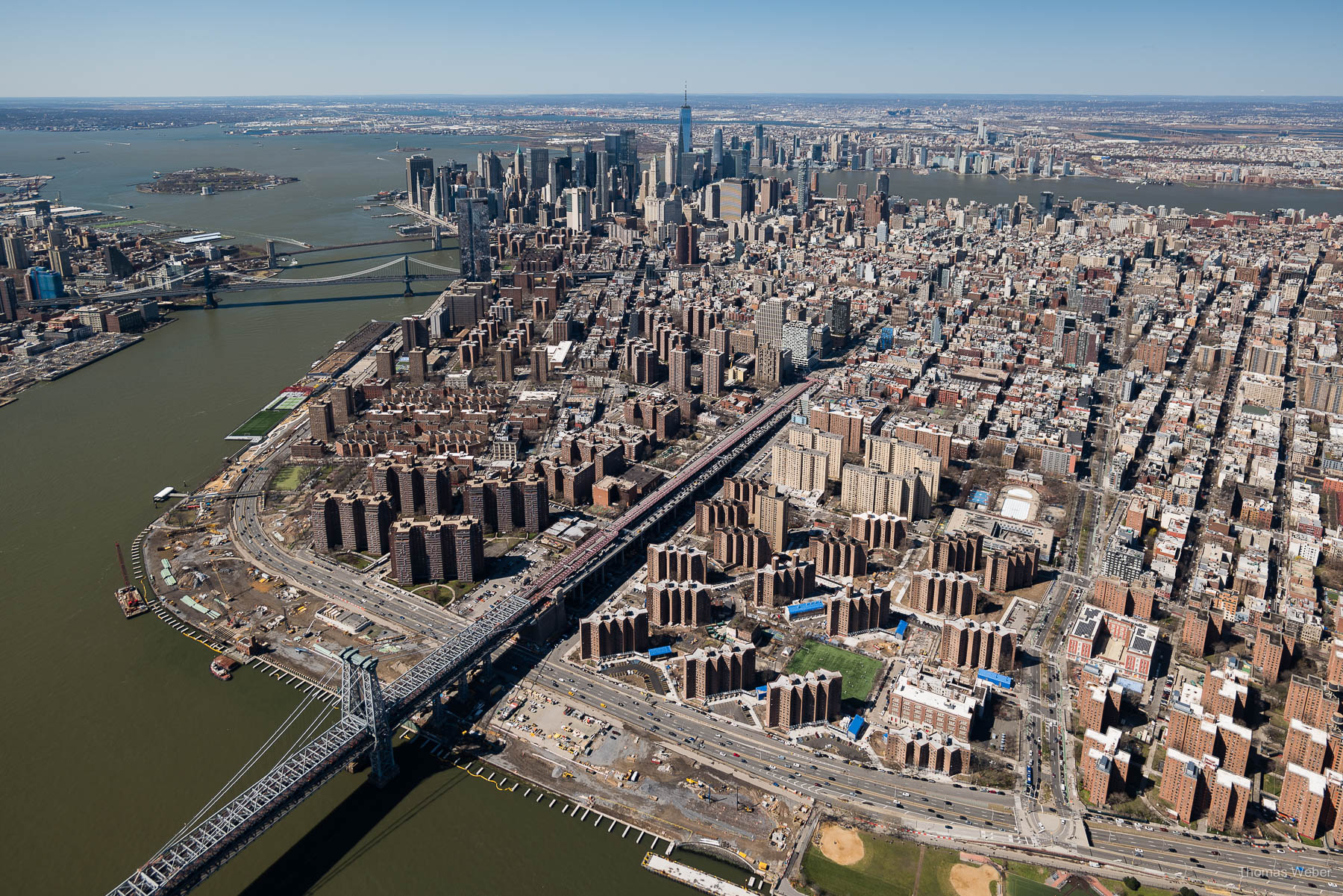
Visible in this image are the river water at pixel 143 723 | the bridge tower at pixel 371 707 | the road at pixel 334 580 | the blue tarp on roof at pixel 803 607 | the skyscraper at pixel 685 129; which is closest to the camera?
the river water at pixel 143 723

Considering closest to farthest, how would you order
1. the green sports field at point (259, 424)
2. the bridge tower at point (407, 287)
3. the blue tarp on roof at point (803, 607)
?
1. the blue tarp on roof at point (803, 607)
2. the green sports field at point (259, 424)
3. the bridge tower at point (407, 287)

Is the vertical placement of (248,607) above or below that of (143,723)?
above

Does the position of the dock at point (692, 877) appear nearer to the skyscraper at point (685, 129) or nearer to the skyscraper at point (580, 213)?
the skyscraper at point (580, 213)

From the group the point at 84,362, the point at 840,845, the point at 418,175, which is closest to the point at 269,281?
the point at 84,362

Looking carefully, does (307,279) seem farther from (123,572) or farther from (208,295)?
(123,572)

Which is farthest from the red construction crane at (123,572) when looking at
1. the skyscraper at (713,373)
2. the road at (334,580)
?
the skyscraper at (713,373)

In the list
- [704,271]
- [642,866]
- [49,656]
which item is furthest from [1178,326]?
[49,656]
